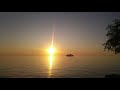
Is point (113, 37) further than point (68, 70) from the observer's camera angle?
No

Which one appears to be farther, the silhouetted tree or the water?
the water

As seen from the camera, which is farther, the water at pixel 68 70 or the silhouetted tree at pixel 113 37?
the water at pixel 68 70
